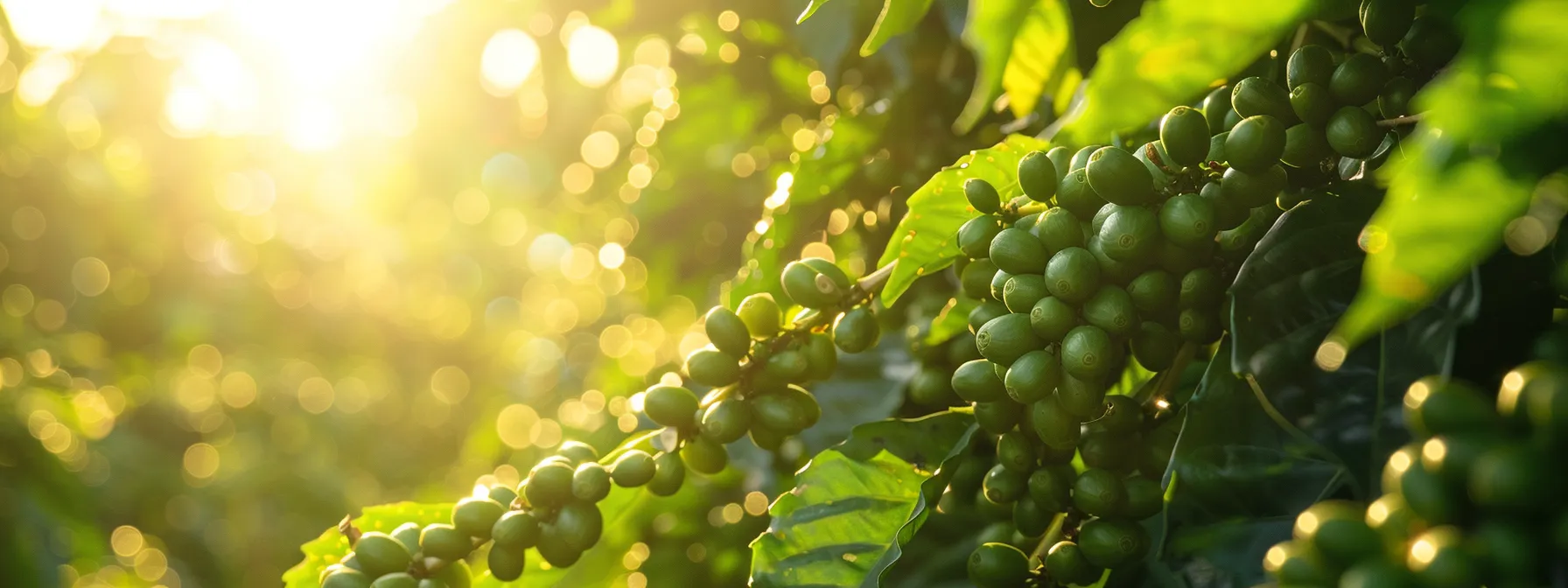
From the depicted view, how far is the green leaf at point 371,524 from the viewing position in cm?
90

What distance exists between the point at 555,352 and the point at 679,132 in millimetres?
3559

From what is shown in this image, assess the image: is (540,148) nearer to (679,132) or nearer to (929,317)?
(679,132)

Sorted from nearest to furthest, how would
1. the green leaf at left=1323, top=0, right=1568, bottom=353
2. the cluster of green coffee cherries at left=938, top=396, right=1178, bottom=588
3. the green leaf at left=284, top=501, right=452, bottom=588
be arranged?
the green leaf at left=1323, top=0, right=1568, bottom=353 → the cluster of green coffee cherries at left=938, top=396, right=1178, bottom=588 → the green leaf at left=284, top=501, right=452, bottom=588

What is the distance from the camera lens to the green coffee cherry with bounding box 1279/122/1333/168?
59 cm

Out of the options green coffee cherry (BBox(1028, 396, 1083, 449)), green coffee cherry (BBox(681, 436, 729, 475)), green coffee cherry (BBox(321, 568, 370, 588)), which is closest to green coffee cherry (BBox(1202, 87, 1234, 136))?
green coffee cherry (BBox(1028, 396, 1083, 449))

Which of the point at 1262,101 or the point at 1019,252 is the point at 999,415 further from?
the point at 1262,101

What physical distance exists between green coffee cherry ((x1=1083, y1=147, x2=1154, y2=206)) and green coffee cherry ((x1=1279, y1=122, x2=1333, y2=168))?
0.08 m

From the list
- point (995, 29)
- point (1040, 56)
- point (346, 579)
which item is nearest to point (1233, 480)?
point (995, 29)

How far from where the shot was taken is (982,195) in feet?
2.25

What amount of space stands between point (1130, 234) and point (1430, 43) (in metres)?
0.20

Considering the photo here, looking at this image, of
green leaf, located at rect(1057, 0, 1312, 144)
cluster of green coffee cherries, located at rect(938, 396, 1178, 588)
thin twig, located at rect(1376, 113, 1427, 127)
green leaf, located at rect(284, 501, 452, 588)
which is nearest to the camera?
green leaf, located at rect(1057, 0, 1312, 144)

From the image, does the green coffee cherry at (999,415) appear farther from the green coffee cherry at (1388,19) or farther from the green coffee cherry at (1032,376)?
the green coffee cherry at (1388,19)

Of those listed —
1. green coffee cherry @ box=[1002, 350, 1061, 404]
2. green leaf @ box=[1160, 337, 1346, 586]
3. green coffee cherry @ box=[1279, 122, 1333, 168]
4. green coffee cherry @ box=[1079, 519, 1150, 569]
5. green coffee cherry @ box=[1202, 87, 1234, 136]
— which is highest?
green coffee cherry @ box=[1202, 87, 1234, 136]

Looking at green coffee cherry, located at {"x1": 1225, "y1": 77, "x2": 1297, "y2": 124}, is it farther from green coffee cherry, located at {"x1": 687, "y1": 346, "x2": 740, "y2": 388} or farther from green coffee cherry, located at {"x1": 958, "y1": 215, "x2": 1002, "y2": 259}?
green coffee cherry, located at {"x1": 687, "y1": 346, "x2": 740, "y2": 388}
